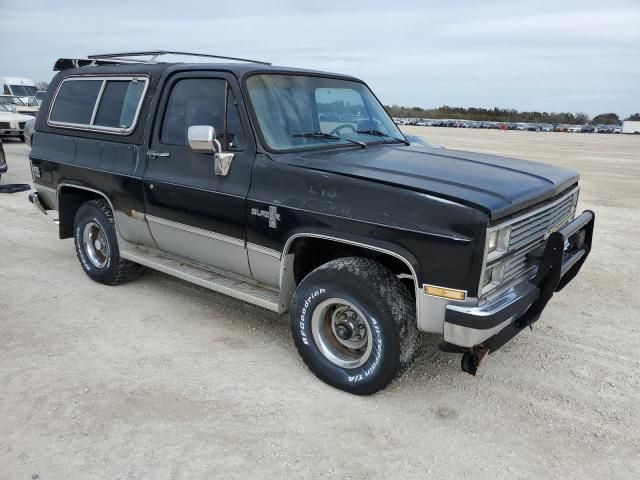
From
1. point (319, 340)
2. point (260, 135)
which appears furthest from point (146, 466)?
point (260, 135)

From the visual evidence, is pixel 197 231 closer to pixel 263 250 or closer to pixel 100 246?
pixel 263 250

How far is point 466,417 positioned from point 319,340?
1046 millimetres

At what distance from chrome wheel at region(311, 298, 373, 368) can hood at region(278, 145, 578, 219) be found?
0.87 metres

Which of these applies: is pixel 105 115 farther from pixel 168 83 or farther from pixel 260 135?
pixel 260 135

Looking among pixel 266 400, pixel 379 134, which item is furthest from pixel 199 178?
pixel 266 400

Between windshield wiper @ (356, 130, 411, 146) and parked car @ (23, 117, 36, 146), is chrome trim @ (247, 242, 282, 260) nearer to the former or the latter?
windshield wiper @ (356, 130, 411, 146)

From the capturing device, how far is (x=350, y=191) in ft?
10.6

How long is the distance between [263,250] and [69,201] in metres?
2.93

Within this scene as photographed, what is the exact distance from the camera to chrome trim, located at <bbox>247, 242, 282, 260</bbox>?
3.65m

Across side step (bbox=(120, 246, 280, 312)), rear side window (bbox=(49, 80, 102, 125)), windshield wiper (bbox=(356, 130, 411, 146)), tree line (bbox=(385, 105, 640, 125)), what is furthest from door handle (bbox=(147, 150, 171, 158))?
tree line (bbox=(385, 105, 640, 125))

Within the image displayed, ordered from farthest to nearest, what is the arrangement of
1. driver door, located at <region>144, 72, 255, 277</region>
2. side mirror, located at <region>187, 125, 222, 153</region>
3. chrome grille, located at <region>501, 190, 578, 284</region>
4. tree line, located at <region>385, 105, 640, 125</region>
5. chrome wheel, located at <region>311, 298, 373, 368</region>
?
1. tree line, located at <region>385, 105, 640, 125</region>
2. driver door, located at <region>144, 72, 255, 277</region>
3. side mirror, located at <region>187, 125, 222, 153</region>
4. chrome wheel, located at <region>311, 298, 373, 368</region>
5. chrome grille, located at <region>501, 190, 578, 284</region>

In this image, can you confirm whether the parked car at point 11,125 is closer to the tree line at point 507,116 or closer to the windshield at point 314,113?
the windshield at point 314,113

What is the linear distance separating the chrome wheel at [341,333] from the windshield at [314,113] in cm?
116

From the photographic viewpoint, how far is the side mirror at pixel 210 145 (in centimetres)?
361
